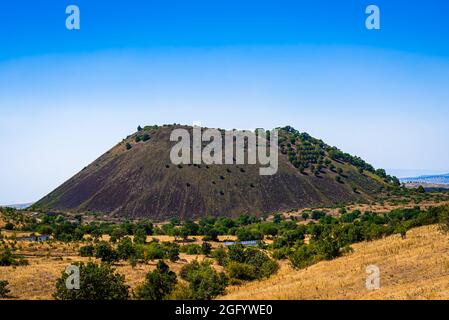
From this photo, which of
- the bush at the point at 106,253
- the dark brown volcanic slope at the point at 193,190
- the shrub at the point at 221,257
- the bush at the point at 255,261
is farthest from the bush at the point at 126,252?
the dark brown volcanic slope at the point at 193,190

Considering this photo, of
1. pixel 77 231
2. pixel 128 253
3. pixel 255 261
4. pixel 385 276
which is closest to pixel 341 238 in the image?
pixel 255 261

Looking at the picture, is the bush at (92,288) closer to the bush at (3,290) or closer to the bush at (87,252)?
the bush at (3,290)

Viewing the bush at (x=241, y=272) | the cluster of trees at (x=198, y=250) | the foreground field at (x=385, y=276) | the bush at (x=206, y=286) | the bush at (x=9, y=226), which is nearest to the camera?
the foreground field at (x=385, y=276)

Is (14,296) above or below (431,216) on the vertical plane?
below

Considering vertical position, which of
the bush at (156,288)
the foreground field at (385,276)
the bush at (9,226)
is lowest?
the bush at (9,226)
